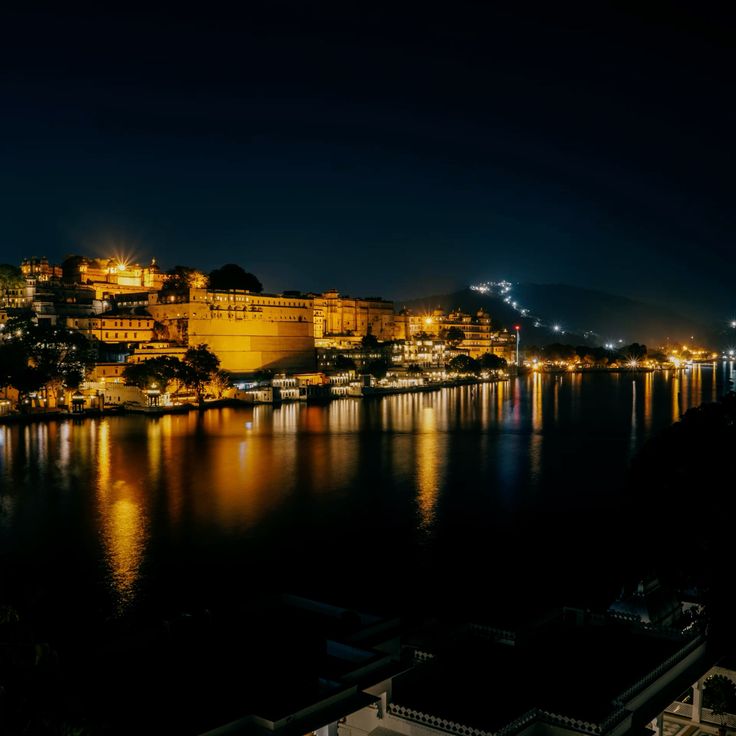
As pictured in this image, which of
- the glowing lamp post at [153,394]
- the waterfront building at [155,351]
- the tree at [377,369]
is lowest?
the glowing lamp post at [153,394]

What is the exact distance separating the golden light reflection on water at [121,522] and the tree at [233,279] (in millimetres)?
20872

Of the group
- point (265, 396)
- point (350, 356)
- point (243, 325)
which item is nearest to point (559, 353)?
point (350, 356)

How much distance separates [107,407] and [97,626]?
59.1ft

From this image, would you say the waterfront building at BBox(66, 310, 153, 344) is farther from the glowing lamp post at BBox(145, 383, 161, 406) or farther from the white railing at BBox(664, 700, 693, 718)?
the white railing at BBox(664, 700, 693, 718)

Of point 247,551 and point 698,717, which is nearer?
point 698,717

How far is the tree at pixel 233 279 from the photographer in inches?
1400

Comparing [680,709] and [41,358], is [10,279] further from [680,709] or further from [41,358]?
[680,709]

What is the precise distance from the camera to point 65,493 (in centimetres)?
1162

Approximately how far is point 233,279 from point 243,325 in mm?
5278

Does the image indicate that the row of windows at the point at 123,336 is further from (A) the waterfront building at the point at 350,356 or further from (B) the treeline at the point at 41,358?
(A) the waterfront building at the point at 350,356

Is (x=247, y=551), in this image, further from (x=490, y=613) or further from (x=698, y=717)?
(x=698, y=717)

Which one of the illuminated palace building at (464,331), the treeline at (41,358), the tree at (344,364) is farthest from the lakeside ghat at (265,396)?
the illuminated palace building at (464,331)

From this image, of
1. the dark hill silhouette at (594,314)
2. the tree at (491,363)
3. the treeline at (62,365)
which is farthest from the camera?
the dark hill silhouette at (594,314)

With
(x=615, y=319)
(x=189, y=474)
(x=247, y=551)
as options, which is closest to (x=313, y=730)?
(x=247, y=551)
